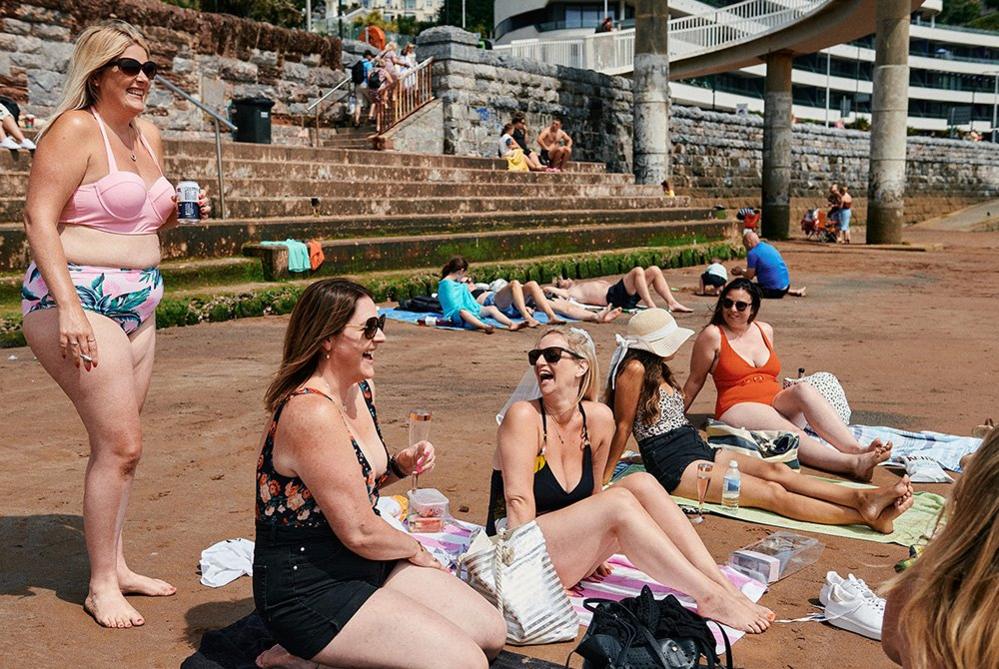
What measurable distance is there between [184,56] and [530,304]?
311 inches

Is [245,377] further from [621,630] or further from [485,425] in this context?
[621,630]

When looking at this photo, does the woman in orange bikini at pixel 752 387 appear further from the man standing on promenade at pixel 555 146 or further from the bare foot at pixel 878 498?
the man standing on promenade at pixel 555 146

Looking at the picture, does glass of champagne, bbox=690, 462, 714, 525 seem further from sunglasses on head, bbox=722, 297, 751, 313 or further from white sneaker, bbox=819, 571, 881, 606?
sunglasses on head, bbox=722, 297, 751, 313

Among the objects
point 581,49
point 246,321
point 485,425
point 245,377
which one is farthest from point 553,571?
point 581,49

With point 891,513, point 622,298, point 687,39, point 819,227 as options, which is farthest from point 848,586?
point 687,39

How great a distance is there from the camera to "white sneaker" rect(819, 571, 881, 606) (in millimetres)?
3663

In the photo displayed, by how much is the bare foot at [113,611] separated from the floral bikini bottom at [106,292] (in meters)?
0.90

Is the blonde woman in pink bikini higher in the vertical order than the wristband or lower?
higher

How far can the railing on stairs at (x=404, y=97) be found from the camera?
18.8 metres

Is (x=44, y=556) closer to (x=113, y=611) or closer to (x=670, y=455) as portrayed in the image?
(x=113, y=611)

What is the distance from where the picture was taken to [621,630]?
2.97 m

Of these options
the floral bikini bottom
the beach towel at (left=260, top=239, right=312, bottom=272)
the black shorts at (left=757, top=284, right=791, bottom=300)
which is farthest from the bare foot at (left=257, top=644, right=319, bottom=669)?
the black shorts at (left=757, top=284, right=791, bottom=300)

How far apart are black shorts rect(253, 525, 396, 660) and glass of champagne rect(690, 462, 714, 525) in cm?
220

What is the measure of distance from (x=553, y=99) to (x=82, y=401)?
796 inches
